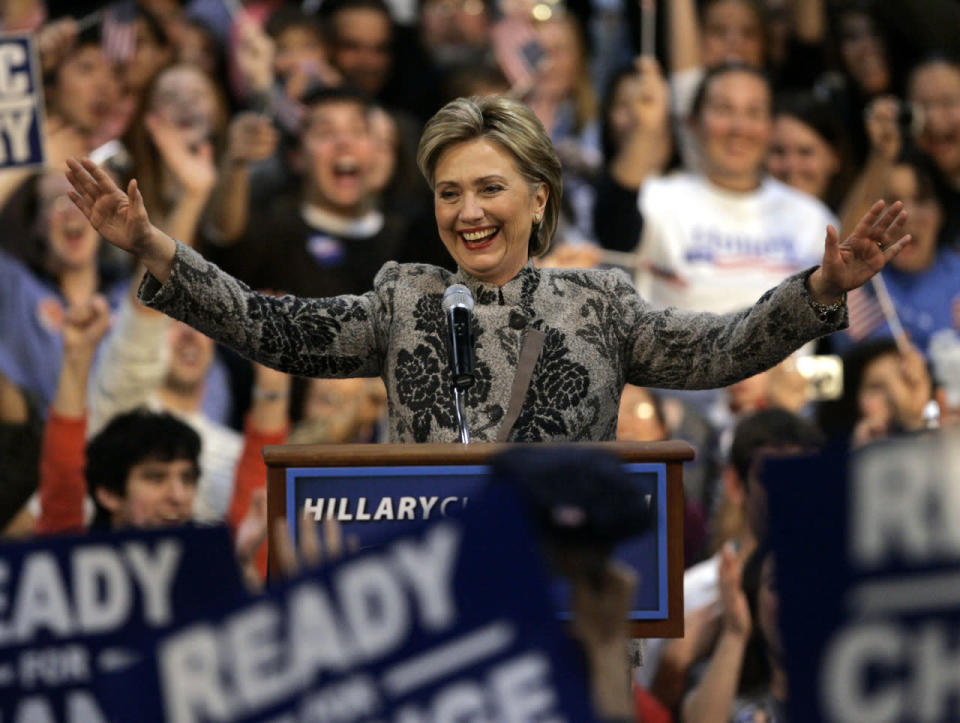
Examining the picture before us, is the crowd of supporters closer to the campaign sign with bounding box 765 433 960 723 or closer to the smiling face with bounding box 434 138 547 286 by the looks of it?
the smiling face with bounding box 434 138 547 286

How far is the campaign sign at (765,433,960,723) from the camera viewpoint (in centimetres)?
164

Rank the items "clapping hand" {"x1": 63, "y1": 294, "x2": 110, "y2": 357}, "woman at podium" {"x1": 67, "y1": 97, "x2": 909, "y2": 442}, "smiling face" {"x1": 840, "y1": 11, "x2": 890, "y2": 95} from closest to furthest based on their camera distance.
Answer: "woman at podium" {"x1": 67, "y1": 97, "x2": 909, "y2": 442} → "clapping hand" {"x1": 63, "y1": 294, "x2": 110, "y2": 357} → "smiling face" {"x1": 840, "y1": 11, "x2": 890, "y2": 95}

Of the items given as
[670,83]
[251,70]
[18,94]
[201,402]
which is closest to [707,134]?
[670,83]

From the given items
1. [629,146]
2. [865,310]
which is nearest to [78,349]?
[629,146]

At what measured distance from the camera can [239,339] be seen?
251 centimetres

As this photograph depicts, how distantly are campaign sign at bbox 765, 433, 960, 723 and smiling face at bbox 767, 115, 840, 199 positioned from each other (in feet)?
15.5

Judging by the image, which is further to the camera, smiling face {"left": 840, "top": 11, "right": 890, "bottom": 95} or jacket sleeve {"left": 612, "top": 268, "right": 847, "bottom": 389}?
smiling face {"left": 840, "top": 11, "right": 890, "bottom": 95}

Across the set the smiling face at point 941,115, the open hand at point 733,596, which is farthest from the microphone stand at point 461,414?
the smiling face at point 941,115

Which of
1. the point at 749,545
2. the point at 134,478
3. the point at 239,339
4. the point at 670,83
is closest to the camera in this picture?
the point at 239,339

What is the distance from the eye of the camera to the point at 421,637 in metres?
1.60

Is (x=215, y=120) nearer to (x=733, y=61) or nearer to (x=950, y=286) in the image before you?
(x=733, y=61)

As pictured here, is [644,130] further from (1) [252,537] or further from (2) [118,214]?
(2) [118,214]

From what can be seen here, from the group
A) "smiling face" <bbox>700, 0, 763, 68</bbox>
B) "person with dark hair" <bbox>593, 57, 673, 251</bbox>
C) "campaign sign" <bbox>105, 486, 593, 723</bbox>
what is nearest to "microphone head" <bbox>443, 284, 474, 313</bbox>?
"campaign sign" <bbox>105, 486, 593, 723</bbox>

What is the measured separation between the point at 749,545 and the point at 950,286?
7.38 feet
